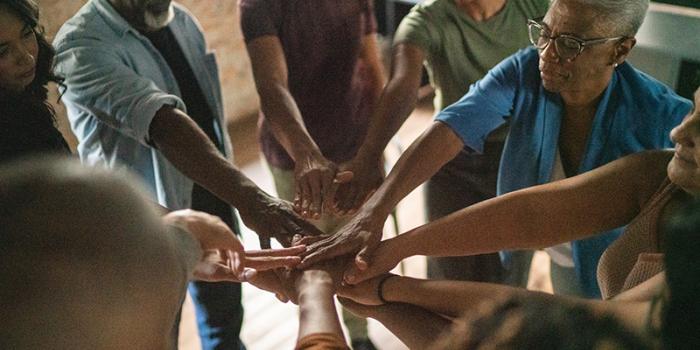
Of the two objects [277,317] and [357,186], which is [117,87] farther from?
[277,317]

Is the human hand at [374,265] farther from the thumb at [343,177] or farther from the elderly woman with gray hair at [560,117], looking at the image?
the thumb at [343,177]

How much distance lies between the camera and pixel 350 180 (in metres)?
1.62

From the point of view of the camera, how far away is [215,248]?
1.15m

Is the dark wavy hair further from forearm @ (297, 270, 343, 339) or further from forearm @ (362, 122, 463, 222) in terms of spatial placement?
forearm @ (362, 122, 463, 222)

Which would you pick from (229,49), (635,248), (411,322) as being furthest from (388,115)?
(229,49)

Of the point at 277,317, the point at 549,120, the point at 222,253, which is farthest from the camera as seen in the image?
the point at 277,317

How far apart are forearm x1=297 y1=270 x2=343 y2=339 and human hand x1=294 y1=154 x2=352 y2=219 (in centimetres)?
26

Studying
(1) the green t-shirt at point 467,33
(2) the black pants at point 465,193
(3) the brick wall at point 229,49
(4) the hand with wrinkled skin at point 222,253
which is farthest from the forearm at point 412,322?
(3) the brick wall at point 229,49

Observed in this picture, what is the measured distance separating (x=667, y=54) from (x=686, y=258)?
1424 mm

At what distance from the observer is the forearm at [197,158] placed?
1.47 m

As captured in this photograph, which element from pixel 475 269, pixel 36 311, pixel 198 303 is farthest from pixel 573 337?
pixel 198 303

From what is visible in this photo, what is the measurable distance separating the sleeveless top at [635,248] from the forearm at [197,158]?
785mm

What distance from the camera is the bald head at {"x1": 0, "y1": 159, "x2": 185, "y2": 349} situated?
0.64m

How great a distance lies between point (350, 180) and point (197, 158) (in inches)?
14.4
